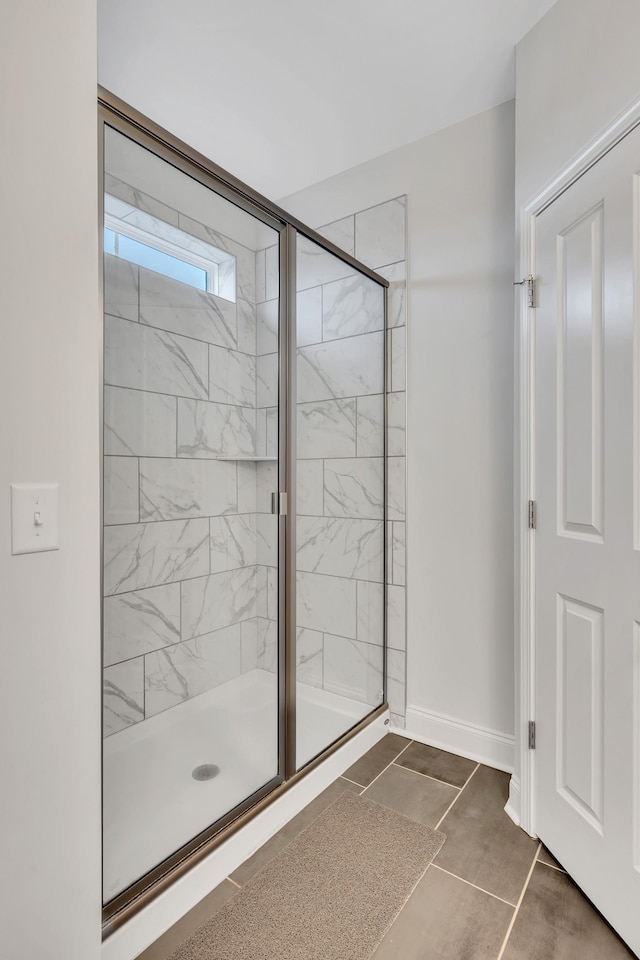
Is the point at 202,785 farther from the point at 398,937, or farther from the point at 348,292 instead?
the point at 348,292

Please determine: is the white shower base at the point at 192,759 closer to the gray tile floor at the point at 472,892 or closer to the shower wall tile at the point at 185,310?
the gray tile floor at the point at 472,892

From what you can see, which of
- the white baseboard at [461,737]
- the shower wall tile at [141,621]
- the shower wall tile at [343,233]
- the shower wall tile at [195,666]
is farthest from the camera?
the shower wall tile at [343,233]

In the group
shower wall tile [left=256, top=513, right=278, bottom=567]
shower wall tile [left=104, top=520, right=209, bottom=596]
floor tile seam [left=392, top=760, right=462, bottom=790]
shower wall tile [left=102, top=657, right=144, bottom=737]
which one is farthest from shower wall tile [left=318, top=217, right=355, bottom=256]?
floor tile seam [left=392, top=760, right=462, bottom=790]

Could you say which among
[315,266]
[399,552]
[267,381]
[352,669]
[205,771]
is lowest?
[205,771]

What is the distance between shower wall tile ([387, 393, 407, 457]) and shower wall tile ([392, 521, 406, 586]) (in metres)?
0.34

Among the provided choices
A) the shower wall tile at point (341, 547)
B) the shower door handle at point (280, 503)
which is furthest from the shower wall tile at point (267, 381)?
the shower wall tile at point (341, 547)

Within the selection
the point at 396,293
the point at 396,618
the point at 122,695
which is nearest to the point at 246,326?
the point at 396,293

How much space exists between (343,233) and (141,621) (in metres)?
2.00

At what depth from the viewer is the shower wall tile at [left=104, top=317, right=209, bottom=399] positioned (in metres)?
1.35

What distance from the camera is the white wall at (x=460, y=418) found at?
6.58ft

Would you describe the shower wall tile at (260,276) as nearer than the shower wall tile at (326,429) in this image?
Yes

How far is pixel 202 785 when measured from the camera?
157 centimetres

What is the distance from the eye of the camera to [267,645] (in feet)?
5.95

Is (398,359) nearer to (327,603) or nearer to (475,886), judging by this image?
(327,603)
